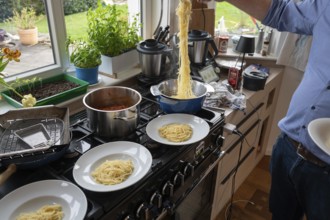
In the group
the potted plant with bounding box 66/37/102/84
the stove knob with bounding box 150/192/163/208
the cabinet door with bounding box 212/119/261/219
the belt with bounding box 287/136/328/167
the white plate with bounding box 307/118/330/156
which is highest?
the potted plant with bounding box 66/37/102/84

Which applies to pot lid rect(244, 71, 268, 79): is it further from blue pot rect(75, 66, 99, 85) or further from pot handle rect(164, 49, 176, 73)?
blue pot rect(75, 66, 99, 85)

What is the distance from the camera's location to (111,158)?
3.21 feet

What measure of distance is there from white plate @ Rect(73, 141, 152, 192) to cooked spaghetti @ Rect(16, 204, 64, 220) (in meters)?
0.09

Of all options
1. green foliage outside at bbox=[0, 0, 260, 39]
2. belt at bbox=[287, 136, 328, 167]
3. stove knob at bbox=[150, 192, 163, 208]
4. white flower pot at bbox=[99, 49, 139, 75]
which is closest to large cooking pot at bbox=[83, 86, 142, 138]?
stove knob at bbox=[150, 192, 163, 208]

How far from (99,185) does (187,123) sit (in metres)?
0.49

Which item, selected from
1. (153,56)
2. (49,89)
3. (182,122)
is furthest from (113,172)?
(153,56)

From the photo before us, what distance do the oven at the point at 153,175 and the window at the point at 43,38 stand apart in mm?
367

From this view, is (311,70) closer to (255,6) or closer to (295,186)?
(255,6)

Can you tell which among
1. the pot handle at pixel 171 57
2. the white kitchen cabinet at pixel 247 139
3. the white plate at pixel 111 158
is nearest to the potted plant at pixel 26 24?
the pot handle at pixel 171 57

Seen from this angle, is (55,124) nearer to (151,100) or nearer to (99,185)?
(99,185)

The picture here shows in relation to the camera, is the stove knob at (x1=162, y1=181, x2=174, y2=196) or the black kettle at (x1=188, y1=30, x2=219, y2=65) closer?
the stove knob at (x1=162, y1=181, x2=174, y2=196)

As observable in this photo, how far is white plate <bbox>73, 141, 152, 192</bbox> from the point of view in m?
0.84

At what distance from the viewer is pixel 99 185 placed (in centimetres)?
85

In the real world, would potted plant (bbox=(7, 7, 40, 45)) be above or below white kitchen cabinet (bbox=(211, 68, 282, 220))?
above
